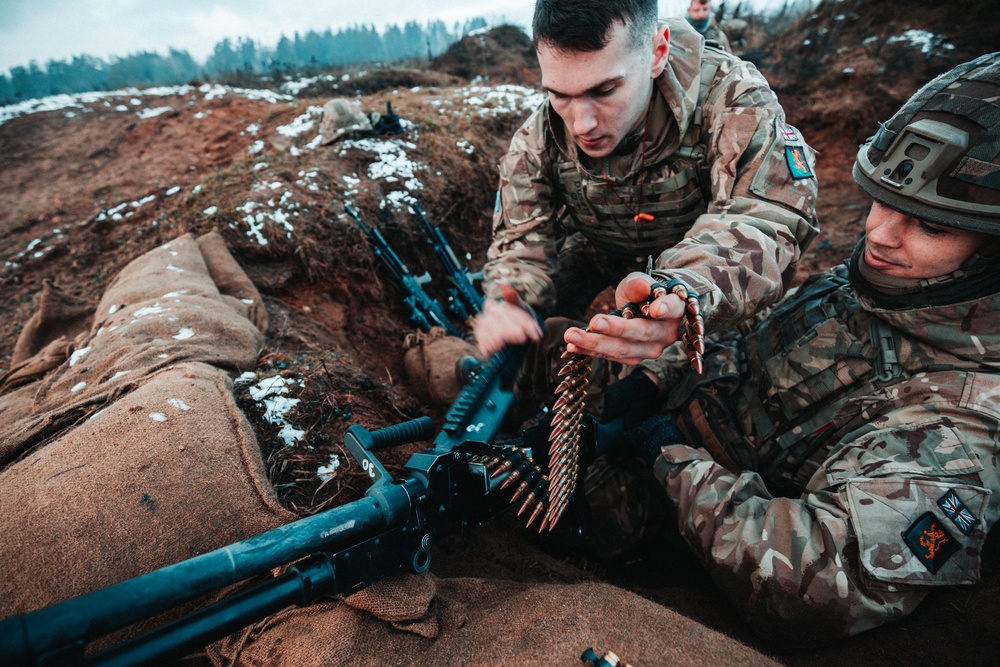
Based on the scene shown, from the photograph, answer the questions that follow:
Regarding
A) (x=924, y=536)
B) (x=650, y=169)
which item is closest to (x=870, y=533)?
(x=924, y=536)

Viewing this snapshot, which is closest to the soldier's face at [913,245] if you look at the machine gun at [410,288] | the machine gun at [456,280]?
the machine gun at [410,288]

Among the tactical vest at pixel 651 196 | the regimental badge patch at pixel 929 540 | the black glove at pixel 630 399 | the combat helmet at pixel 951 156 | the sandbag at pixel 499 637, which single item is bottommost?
the black glove at pixel 630 399

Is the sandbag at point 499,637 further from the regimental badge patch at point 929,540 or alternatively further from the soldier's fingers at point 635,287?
the soldier's fingers at point 635,287

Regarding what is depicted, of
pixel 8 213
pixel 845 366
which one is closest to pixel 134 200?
pixel 8 213

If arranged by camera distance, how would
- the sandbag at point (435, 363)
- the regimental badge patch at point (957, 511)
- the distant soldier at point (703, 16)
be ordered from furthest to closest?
the distant soldier at point (703, 16) → the sandbag at point (435, 363) → the regimental badge patch at point (957, 511)

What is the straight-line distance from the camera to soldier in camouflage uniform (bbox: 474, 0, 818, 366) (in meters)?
1.99

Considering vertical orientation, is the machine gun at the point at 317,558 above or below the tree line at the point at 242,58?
above

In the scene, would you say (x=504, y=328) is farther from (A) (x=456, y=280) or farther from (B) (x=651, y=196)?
(A) (x=456, y=280)

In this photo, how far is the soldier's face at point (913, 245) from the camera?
1765mm

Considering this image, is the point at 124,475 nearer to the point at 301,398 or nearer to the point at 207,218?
the point at 301,398

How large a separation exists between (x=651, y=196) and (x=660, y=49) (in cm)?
72

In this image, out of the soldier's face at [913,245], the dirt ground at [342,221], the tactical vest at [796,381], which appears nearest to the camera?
the soldier's face at [913,245]

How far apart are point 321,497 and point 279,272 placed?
2.62m

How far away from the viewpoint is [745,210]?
2131 mm
